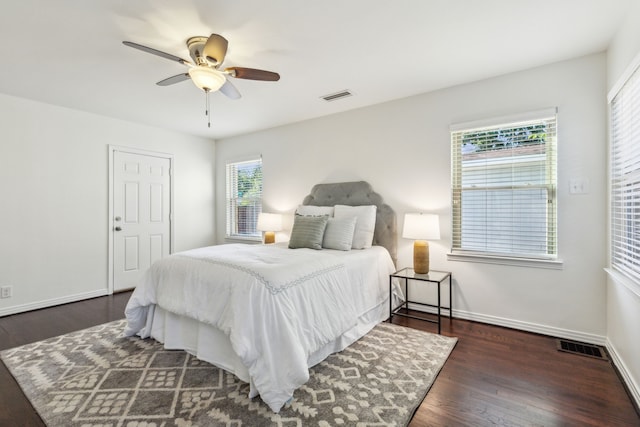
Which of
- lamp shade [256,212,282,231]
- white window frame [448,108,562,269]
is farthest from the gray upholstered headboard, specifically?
white window frame [448,108,562,269]

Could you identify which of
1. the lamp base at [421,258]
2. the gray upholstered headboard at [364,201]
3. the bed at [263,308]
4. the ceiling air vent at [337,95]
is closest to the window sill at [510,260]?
the lamp base at [421,258]

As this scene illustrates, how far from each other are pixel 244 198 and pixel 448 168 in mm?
3350

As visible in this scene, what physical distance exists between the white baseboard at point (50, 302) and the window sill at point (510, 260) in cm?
443

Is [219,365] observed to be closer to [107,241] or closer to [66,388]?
[66,388]

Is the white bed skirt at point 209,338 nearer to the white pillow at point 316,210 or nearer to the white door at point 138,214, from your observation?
the white pillow at point 316,210

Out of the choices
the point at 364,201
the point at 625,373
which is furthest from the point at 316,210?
the point at 625,373

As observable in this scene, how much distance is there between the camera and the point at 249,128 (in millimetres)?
4773

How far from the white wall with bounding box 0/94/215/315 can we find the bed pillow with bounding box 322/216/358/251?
3.12m

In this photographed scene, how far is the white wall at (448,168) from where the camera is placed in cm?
252

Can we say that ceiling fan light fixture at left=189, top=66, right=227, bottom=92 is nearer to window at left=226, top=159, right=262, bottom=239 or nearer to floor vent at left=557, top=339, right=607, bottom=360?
window at left=226, top=159, right=262, bottom=239

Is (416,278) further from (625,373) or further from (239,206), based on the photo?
(239,206)

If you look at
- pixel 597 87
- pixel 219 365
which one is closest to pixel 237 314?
pixel 219 365

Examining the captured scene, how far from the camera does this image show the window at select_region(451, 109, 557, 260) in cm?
272

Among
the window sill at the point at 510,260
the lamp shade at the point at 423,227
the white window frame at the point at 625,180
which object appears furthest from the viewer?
the lamp shade at the point at 423,227
